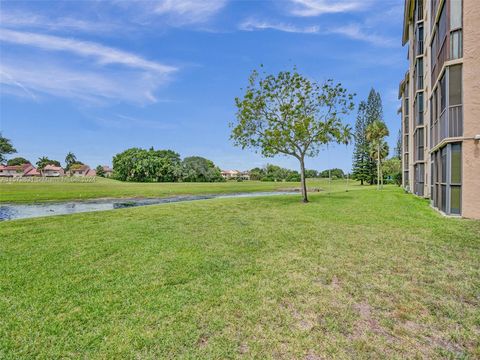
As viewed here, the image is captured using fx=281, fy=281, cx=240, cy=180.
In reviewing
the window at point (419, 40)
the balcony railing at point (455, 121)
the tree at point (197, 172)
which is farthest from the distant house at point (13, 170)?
the balcony railing at point (455, 121)

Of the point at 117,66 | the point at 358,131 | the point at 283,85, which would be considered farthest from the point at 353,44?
the point at 358,131

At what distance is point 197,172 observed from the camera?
8494 centimetres

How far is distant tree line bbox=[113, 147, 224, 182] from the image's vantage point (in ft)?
261

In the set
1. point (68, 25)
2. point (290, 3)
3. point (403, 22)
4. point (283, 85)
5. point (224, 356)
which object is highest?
point (403, 22)

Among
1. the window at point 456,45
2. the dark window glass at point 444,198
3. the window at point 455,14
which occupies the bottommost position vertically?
the dark window glass at point 444,198

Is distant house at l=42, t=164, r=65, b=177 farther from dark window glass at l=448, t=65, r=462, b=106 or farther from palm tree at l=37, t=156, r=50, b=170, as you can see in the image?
dark window glass at l=448, t=65, r=462, b=106

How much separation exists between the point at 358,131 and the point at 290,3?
46.4m

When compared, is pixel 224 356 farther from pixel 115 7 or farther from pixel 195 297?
pixel 115 7

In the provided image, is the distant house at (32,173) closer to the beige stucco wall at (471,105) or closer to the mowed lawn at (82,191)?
the mowed lawn at (82,191)

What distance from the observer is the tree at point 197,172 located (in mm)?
83250

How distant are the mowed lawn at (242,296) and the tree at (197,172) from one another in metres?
75.8

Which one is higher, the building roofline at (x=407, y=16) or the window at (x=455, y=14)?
the building roofline at (x=407, y=16)

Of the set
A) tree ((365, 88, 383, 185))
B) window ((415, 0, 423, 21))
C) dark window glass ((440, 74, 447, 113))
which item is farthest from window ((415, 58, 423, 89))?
tree ((365, 88, 383, 185))

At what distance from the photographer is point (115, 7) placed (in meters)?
13.6
